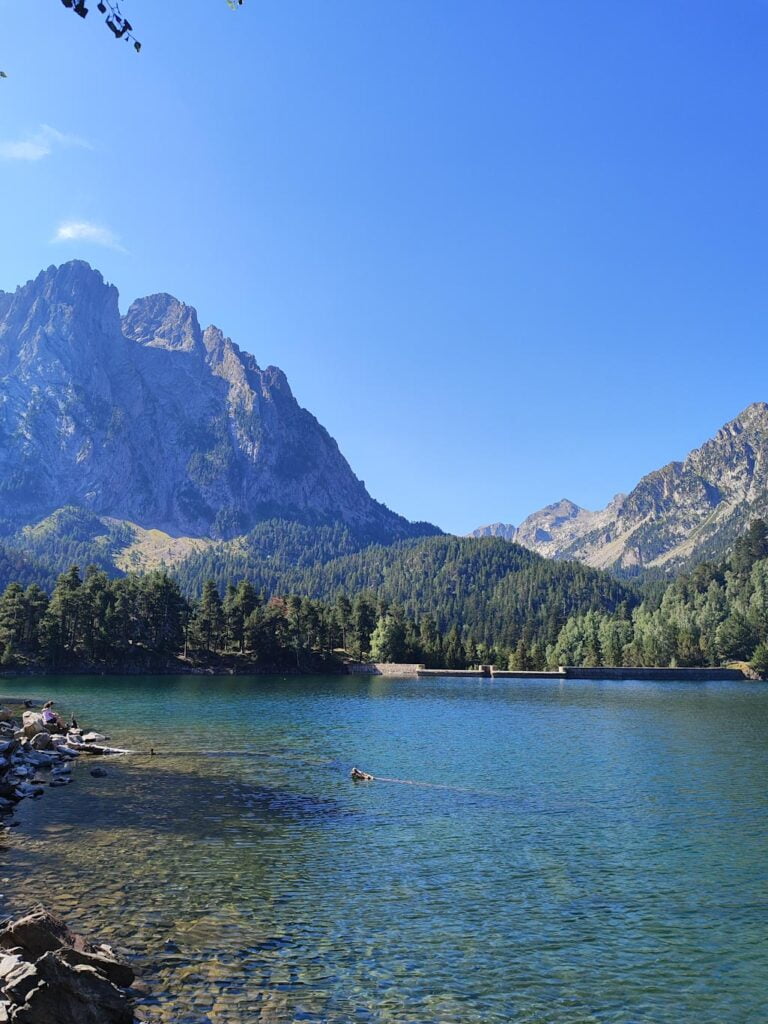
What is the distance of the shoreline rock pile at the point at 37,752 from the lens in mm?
43656

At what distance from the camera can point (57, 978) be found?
53.6 ft

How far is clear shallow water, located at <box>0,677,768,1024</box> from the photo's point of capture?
19484 millimetres

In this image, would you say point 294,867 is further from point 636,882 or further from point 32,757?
point 32,757

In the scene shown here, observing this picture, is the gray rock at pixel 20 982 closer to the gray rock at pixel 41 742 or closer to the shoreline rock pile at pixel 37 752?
the shoreline rock pile at pixel 37 752

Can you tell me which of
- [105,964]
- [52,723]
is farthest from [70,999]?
[52,723]

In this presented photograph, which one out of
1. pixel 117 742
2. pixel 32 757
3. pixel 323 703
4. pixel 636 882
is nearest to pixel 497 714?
pixel 323 703

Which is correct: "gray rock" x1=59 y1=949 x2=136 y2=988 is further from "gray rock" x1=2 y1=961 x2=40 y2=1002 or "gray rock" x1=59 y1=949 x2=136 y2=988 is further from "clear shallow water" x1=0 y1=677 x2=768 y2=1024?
"gray rock" x1=2 y1=961 x2=40 y2=1002

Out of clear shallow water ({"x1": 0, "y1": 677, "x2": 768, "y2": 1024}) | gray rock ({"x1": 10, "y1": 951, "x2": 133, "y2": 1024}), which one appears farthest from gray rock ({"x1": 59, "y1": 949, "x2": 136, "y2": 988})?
clear shallow water ({"x1": 0, "y1": 677, "x2": 768, "y2": 1024})

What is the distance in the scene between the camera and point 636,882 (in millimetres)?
29219

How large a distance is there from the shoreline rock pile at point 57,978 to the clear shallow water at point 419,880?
1.25 m

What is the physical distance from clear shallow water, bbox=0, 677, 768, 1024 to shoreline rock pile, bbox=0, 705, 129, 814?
1739 millimetres

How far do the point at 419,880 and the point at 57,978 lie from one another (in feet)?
52.1

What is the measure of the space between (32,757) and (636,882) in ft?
142

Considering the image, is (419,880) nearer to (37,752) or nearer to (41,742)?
(37,752)
